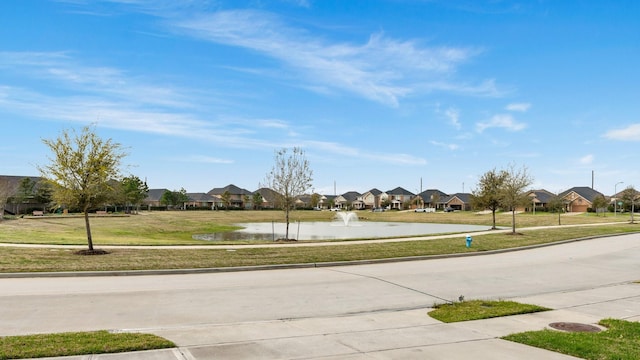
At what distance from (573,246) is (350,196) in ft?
478

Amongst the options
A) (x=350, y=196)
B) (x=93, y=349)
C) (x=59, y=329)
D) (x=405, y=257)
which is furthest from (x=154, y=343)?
(x=350, y=196)

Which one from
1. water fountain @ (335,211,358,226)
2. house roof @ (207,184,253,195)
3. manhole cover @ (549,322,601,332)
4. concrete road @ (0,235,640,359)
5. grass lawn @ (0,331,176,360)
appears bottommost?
concrete road @ (0,235,640,359)

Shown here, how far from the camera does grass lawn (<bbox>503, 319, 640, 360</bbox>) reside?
6438 millimetres

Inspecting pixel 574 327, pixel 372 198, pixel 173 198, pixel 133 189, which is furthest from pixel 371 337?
pixel 372 198

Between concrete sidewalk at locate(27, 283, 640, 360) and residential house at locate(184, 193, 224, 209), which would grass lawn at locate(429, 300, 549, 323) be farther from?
residential house at locate(184, 193, 224, 209)

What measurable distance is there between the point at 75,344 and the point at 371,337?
173 inches

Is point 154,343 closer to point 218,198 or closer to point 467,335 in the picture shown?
point 467,335

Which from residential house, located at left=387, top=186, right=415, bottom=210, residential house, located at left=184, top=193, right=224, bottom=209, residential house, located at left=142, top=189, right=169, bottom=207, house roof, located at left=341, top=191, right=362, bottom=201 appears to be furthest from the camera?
house roof, located at left=341, top=191, right=362, bottom=201

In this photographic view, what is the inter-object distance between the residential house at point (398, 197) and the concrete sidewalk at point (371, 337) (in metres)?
132

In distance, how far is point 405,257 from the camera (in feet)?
59.5

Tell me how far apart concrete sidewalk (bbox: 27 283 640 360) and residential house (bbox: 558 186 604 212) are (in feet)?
310

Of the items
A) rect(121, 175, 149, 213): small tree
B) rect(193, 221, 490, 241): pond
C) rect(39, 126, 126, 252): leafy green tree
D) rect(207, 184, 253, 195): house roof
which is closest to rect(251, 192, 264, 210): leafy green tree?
rect(207, 184, 253, 195): house roof

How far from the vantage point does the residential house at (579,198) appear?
9281cm

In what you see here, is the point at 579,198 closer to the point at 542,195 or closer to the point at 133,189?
the point at 542,195
